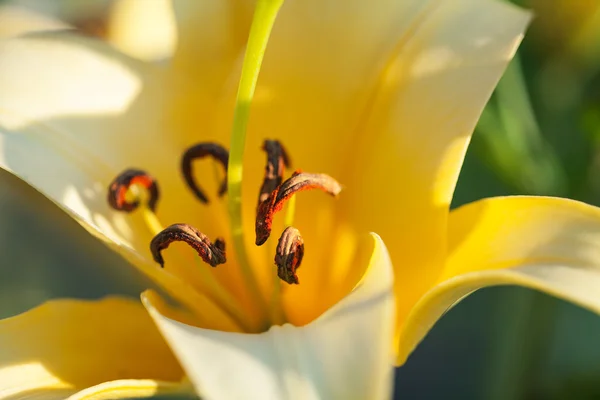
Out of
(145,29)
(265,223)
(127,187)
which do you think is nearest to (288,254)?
(265,223)

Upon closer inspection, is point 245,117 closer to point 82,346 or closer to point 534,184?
point 82,346

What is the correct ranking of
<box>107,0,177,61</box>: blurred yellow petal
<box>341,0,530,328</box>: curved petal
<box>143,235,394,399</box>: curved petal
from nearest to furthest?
<box>143,235,394,399</box>: curved petal
<box>341,0,530,328</box>: curved petal
<box>107,0,177,61</box>: blurred yellow petal

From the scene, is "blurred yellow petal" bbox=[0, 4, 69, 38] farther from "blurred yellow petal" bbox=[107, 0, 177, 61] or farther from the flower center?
the flower center

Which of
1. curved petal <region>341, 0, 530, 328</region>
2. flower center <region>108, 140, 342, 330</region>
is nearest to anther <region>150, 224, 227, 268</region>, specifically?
flower center <region>108, 140, 342, 330</region>

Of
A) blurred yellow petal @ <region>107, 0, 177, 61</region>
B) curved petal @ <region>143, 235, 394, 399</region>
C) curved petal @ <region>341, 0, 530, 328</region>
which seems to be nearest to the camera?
curved petal @ <region>143, 235, 394, 399</region>

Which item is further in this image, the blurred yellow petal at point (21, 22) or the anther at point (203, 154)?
the blurred yellow petal at point (21, 22)

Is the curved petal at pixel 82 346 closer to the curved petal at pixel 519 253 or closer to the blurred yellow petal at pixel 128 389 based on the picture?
the blurred yellow petal at pixel 128 389

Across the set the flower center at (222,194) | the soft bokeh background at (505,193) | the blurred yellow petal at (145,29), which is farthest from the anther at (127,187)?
the soft bokeh background at (505,193)

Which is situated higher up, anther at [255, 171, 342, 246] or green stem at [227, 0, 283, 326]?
green stem at [227, 0, 283, 326]

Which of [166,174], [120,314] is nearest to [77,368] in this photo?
[120,314]
